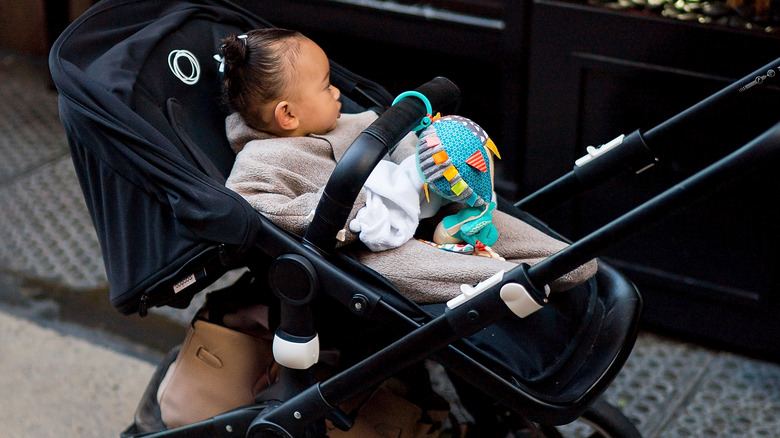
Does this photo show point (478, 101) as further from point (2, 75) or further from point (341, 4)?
point (2, 75)

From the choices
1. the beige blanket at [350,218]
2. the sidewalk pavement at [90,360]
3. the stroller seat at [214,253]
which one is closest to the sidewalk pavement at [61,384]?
the sidewalk pavement at [90,360]

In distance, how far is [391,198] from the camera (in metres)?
1.76

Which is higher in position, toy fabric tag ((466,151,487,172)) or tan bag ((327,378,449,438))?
toy fabric tag ((466,151,487,172))

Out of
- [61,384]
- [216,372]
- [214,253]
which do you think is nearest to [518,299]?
[214,253]

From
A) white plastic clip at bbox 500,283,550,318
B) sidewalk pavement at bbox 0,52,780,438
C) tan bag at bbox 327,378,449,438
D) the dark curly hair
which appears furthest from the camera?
sidewalk pavement at bbox 0,52,780,438

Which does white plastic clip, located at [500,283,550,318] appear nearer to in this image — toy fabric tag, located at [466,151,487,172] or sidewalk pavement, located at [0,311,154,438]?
toy fabric tag, located at [466,151,487,172]

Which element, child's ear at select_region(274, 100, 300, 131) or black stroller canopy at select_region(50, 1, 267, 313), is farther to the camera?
child's ear at select_region(274, 100, 300, 131)

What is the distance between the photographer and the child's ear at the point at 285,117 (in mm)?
1885

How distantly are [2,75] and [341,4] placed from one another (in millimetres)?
2193

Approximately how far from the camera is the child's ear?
1885 millimetres

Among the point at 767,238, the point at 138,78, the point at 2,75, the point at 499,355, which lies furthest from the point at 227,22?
Answer: the point at 2,75

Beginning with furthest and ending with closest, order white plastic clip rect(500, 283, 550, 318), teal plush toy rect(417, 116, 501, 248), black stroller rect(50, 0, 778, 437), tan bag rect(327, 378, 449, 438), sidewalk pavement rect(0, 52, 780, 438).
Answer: sidewalk pavement rect(0, 52, 780, 438), tan bag rect(327, 378, 449, 438), teal plush toy rect(417, 116, 501, 248), black stroller rect(50, 0, 778, 437), white plastic clip rect(500, 283, 550, 318)

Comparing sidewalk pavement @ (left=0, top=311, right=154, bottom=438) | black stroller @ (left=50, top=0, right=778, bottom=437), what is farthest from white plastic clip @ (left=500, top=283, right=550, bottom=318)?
sidewalk pavement @ (left=0, top=311, right=154, bottom=438)

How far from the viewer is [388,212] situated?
5.82 feet
